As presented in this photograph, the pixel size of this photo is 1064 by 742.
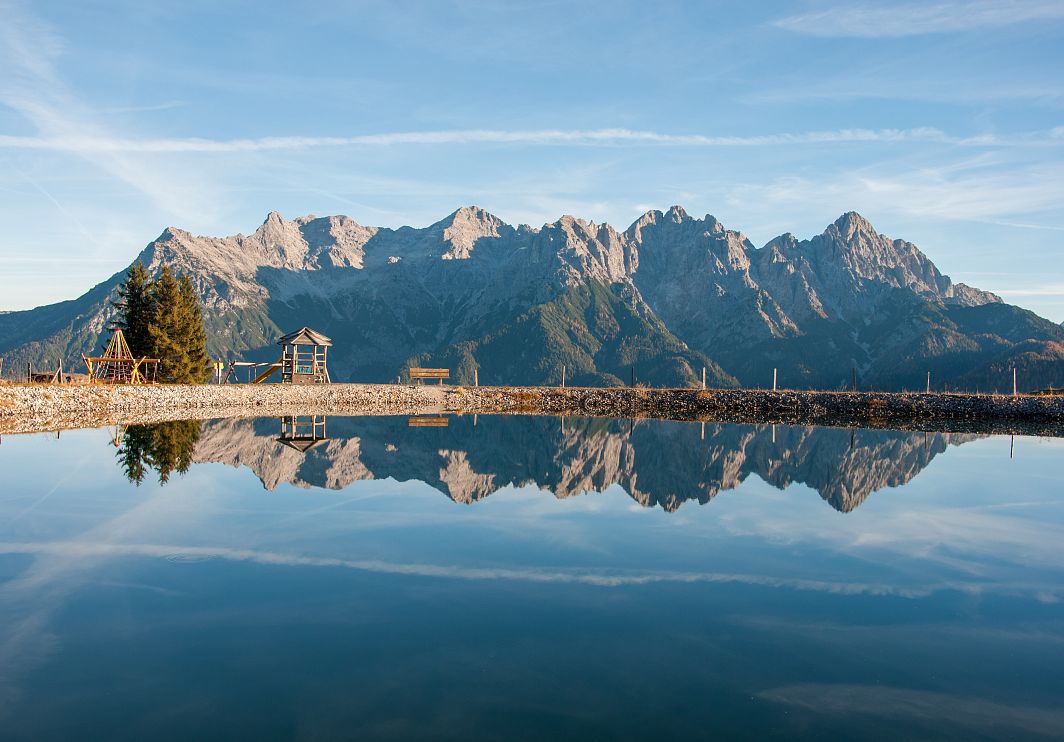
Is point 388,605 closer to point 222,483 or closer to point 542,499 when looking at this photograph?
point 542,499

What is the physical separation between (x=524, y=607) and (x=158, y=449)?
27.7 meters

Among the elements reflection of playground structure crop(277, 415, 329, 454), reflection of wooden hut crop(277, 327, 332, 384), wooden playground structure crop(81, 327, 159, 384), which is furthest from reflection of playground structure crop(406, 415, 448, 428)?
wooden playground structure crop(81, 327, 159, 384)

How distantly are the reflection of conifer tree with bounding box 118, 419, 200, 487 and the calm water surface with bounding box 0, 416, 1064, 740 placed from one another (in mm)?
696

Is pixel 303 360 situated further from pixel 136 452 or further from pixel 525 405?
pixel 136 452

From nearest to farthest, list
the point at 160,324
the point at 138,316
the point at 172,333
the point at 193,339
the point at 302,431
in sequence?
the point at 302,431 → the point at 138,316 → the point at 160,324 → the point at 172,333 → the point at 193,339

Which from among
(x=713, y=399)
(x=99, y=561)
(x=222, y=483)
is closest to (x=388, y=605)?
(x=99, y=561)

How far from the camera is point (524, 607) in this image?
1359 cm

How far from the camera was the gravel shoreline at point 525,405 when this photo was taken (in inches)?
2249

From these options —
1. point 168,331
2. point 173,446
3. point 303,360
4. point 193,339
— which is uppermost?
point 168,331

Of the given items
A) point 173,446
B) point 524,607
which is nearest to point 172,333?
point 173,446

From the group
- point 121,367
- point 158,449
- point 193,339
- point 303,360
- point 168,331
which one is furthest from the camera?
point 303,360

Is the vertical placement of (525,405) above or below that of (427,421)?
above

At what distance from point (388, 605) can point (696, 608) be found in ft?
18.6

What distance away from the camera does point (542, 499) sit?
25094mm
